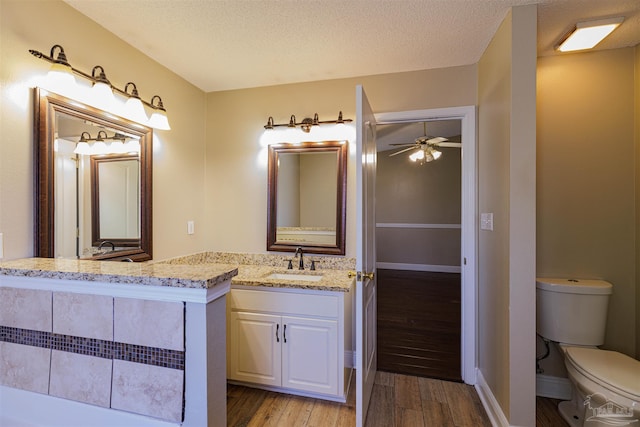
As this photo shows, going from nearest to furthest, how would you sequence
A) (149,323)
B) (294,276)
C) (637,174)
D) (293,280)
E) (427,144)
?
(149,323), (637,174), (293,280), (294,276), (427,144)

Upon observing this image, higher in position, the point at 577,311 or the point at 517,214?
the point at 517,214

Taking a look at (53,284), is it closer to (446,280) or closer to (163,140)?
(163,140)

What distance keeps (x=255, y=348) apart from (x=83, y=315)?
47.5 inches

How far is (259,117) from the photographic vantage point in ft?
8.41

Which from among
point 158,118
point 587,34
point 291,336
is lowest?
point 291,336

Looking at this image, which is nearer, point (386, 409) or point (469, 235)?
point (386, 409)

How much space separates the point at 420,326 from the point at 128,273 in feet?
10.1

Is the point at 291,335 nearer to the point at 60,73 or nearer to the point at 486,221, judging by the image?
the point at 486,221

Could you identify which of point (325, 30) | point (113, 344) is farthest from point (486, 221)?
point (113, 344)

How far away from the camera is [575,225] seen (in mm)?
1948

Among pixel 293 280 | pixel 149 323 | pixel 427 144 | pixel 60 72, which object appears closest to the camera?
pixel 149 323

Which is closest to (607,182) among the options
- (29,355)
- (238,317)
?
(238,317)

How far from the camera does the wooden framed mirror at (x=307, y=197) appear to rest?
2.38 m

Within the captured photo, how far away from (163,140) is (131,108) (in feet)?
1.44
